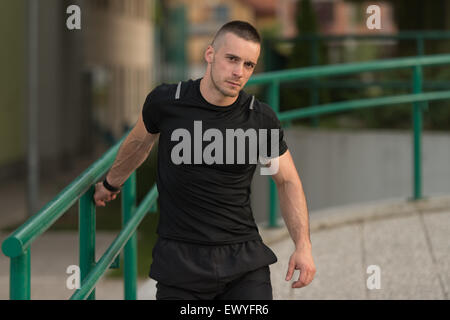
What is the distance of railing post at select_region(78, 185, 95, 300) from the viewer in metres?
3.24

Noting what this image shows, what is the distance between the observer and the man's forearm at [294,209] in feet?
9.74

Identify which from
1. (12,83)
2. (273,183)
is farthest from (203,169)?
(12,83)

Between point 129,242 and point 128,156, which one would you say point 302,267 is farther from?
point 129,242

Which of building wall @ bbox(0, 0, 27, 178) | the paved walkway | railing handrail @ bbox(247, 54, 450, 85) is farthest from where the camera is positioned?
building wall @ bbox(0, 0, 27, 178)

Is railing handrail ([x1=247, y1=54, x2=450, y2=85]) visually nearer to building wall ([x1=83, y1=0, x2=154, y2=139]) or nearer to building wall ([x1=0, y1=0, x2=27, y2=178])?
building wall ([x1=0, y1=0, x2=27, y2=178])

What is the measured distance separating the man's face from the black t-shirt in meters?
0.08

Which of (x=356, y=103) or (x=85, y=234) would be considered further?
(x=356, y=103)

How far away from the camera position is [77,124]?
62.7ft

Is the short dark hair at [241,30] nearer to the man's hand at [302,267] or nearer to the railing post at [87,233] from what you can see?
the man's hand at [302,267]

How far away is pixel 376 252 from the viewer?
17.1 ft

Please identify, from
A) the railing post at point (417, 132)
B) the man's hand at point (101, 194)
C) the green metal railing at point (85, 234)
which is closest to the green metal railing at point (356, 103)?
the railing post at point (417, 132)

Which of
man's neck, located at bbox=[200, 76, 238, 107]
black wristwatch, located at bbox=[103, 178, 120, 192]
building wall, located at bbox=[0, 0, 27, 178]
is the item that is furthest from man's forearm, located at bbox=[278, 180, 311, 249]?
building wall, located at bbox=[0, 0, 27, 178]

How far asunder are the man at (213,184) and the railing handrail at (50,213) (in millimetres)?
284

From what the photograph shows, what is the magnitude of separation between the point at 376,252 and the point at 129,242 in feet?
5.27
